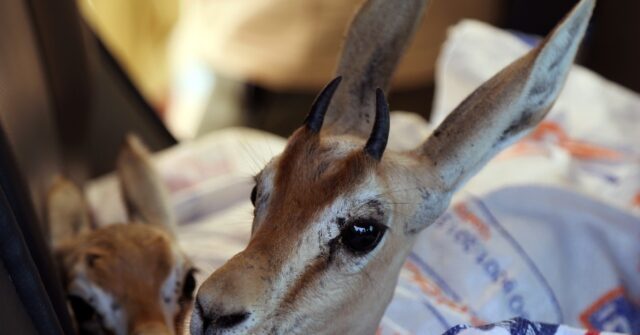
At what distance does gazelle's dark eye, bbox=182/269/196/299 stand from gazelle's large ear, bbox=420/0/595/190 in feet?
0.77

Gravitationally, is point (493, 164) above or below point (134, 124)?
above

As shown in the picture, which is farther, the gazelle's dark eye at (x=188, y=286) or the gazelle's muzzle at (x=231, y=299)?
the gazelle's dark eye at (x=188, y=286)

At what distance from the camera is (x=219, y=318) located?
0.49 metres

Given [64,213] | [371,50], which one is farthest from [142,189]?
[371,50]

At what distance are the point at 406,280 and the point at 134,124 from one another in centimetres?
65

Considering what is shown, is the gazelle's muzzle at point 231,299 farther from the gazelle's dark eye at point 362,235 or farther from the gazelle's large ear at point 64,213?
the gazelle's large ear at point 64,213

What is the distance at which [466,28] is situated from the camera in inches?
43.8

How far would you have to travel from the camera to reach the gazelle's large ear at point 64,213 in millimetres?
866

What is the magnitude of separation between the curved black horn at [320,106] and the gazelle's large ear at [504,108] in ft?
0.31

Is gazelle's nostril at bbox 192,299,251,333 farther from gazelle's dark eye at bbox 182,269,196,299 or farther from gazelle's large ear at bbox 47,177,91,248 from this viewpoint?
gazelle's large ear at bbox 47,177,91,248

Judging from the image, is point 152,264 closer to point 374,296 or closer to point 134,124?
point 374,296

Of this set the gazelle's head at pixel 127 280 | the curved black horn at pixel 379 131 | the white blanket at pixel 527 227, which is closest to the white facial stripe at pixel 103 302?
the gazelle's head at pixel 127 280

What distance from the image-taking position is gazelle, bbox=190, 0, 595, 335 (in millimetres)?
511

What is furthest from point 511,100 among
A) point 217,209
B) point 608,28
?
point 608,28
